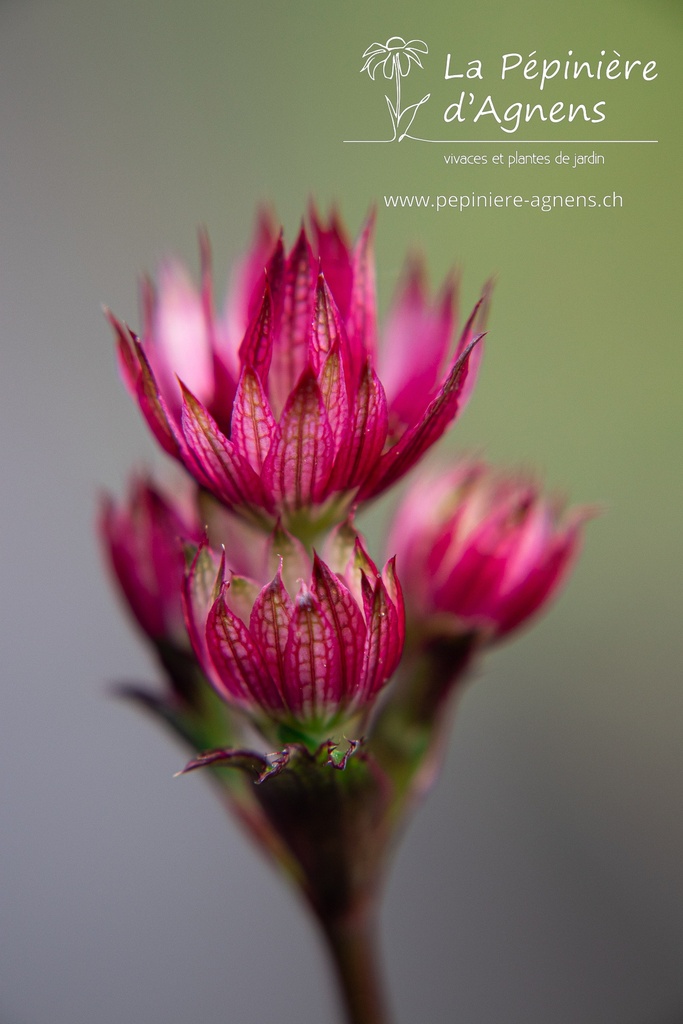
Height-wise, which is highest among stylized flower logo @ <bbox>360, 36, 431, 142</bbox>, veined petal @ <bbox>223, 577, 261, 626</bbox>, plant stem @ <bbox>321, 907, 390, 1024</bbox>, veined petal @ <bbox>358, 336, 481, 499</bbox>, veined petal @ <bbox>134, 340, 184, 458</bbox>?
stylized flower logo @ <bbox>360, 36, 431, 142</bbox>

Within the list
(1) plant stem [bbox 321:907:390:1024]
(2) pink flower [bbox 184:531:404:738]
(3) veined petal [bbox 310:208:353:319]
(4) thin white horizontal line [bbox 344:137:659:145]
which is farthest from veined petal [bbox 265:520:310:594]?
(4) thin white horizontal line [bbox 344:137:659:145]

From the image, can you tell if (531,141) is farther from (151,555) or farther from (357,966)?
(357,966)

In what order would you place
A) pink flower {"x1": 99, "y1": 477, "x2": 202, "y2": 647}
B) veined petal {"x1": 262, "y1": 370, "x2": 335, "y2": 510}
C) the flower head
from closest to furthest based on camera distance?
veined petal {"x1": 262, "y1": 370, "x2": 335, "y2": 510} < pink flower {"x1": 99, "y1": 477, "x2": 202, "y2": 647} < the flower head

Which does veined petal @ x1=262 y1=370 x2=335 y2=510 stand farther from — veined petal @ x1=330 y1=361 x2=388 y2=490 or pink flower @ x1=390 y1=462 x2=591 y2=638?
pink flower @ x1=390 y1=462 x2=591 y2=638

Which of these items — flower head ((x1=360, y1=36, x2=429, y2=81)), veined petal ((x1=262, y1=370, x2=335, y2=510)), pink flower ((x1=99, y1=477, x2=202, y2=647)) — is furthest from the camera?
flower head ((x1=360, y1=36, x2=429, y2=81))

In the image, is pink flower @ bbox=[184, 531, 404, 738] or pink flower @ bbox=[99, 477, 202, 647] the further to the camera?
pink flower @ bbox=[99, 477, 202, 647]

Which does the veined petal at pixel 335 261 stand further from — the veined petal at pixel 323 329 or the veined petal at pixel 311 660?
the veined petal at pixel 311 660

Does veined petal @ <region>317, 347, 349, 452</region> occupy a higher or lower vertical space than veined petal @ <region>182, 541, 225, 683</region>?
higher

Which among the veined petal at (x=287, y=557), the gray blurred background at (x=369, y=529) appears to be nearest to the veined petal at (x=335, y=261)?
the veined petal at (x=287, y=557)
